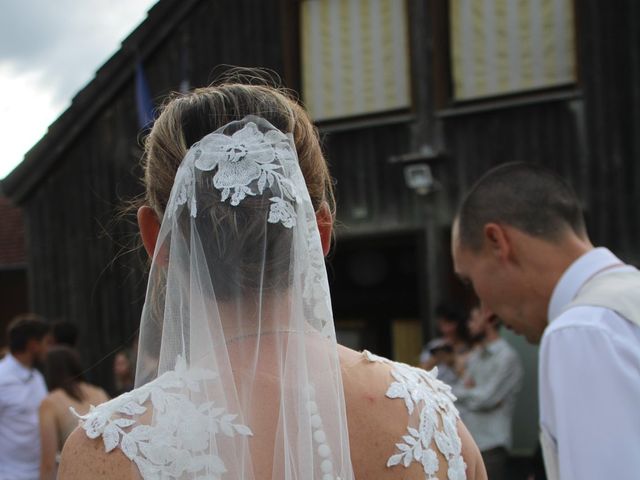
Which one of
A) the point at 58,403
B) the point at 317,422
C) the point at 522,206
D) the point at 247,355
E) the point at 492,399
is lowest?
the point at 492,399

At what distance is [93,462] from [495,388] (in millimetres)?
4922

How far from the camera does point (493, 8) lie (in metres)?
8.42

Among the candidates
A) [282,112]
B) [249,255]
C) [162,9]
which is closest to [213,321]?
[249,255]

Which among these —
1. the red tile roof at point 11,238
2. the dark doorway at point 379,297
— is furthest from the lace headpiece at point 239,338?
the red tile roof at point 11,238

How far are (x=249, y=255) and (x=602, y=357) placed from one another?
1007mm

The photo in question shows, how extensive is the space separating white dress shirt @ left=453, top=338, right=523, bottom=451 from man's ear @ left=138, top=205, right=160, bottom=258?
15.0 ft

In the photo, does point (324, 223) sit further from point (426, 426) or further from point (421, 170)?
point (421, 170)

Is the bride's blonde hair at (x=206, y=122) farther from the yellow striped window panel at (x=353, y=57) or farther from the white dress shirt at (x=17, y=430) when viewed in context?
the yellow striped window panel at (x=353, y=57)

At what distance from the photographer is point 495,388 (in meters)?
6.02

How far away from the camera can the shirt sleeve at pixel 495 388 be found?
5988 mm

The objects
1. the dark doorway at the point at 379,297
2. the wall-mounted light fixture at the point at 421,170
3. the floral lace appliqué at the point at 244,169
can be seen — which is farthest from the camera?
the dark doorway at the point at 379,297

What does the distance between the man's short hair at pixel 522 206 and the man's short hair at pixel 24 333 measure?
14.0 feet

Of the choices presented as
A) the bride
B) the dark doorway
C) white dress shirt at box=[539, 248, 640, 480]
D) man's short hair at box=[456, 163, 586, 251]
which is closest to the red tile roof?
the dark doorway

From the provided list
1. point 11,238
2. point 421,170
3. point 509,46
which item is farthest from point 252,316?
point 11,238
